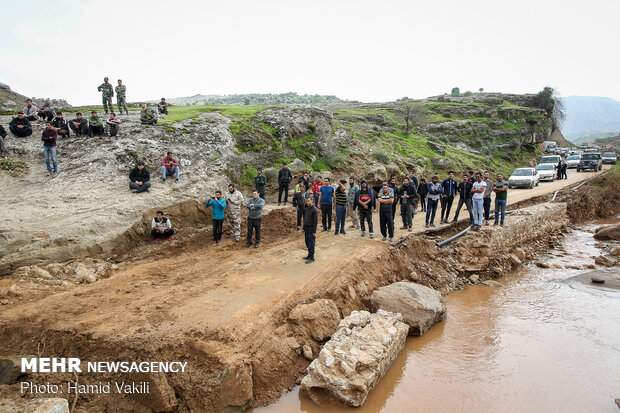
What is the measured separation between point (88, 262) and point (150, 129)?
283 inches

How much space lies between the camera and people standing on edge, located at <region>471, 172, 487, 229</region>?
39.3 feet

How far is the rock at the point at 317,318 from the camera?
6.76 m

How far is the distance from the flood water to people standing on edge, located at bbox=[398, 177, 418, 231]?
3.06m

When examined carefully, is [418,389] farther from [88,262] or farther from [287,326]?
[88,262]

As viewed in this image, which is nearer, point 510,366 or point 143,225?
point 510,366

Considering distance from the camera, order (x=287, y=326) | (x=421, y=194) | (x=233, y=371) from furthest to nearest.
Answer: (x=421, y=194) < (x=287, y=326) < (x=233, y=371)

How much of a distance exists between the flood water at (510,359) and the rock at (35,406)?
278 cm

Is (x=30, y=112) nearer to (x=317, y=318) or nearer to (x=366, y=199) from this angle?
(x=366, y=199)

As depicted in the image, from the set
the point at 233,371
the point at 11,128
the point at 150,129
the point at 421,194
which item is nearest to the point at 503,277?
the point at 421,194

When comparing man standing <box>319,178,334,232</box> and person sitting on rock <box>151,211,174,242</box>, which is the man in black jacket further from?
man standing <box>319,178,334,232</box>

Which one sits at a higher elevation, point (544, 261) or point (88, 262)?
point (88, 262)

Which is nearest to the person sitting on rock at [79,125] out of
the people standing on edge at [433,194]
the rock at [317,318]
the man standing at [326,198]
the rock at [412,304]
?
the man standing at [326,198]

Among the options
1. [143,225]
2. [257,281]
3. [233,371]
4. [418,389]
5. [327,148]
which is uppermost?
[327,148]

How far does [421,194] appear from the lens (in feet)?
46.3
